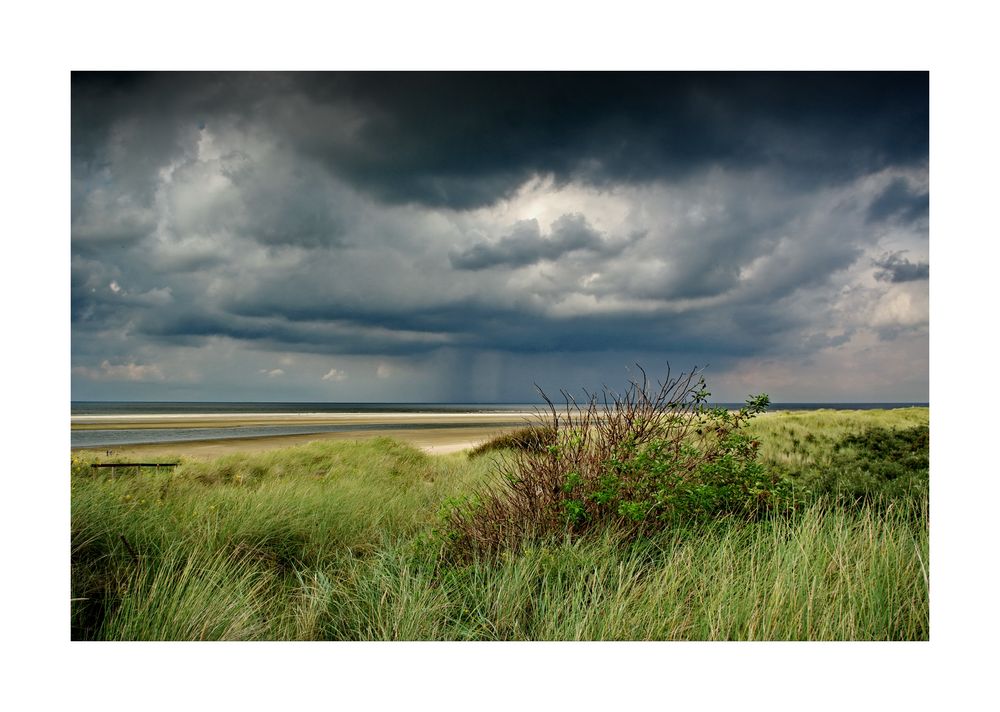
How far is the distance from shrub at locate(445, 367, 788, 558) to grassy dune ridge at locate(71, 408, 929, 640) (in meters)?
0.16

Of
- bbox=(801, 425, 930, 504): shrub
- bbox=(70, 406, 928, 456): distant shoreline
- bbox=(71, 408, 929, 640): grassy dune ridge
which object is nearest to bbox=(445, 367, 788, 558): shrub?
bbox=(71, 408, 929, 640): grassy dune ridge

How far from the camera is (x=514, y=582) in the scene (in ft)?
8.85

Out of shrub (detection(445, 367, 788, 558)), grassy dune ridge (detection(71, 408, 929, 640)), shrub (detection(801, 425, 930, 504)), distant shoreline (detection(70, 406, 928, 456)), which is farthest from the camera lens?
distant shoreline (detection(70, 406, 928, 456))

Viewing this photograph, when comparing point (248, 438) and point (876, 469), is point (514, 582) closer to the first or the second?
point (876, 469)

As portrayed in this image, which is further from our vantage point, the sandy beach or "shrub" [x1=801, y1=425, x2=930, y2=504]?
the sandy beach

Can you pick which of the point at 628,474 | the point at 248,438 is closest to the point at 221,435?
the point at 248,438

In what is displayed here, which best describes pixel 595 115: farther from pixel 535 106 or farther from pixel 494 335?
pixel 494 335

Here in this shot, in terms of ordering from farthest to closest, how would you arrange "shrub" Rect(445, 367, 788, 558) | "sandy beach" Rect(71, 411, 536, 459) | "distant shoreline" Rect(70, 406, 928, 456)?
1. "distant shoreline" Rect(70, 406, 928, 456)
2. "sandy beach" Rect(71, 411, 536, 459)
3. "shrub" Rect(445, 367, 788, 558)

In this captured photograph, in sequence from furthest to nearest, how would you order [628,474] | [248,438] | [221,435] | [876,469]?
[221,435]
[248,438]
[876,469]
[628,474]

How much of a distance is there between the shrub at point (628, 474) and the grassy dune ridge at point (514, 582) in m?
0.16

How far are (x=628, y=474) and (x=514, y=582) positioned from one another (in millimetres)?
1135

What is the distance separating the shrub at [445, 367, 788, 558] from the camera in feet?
10.8

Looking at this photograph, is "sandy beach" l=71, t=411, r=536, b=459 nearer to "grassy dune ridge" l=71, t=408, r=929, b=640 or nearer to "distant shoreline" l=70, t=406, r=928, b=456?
"distant shoreline" l=70, t=406, r=928, b=456
